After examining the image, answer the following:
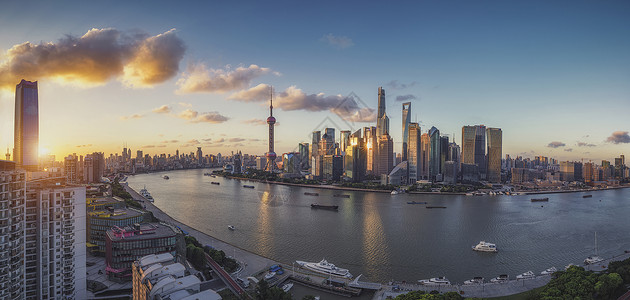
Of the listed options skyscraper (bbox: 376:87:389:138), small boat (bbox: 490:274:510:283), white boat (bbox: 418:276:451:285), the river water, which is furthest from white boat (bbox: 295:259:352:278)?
skyscraper (bbox: 376:87:389:138)

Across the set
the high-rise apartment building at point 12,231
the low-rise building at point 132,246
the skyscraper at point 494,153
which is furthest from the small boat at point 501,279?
the skyscraper at point 494,153

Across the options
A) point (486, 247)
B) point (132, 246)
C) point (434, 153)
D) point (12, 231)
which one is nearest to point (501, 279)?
point (486, 247)

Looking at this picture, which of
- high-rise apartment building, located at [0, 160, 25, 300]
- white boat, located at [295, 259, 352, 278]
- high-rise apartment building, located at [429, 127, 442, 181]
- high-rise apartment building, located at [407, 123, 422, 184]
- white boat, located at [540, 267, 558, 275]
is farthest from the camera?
high-rise apartment building, located at [429, 127, 442, 181]

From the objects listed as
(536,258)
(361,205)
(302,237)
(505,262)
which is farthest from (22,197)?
(361,205)

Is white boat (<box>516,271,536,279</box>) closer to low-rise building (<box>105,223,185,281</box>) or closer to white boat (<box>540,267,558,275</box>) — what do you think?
white boat (<box>540,267,558,275</box>)

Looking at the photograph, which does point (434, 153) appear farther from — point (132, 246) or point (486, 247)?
point (132, 246)

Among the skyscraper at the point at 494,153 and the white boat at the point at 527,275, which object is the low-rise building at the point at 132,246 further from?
the skyscraper at the point at 494,153
